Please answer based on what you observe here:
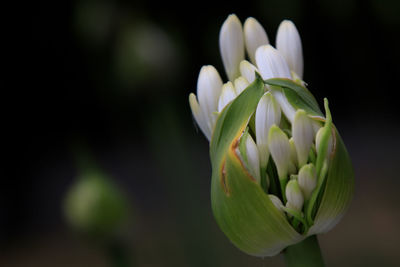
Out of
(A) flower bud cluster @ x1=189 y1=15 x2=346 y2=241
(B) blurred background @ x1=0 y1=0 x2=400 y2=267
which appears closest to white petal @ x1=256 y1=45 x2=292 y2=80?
(A) flower bud cluster @ x1=189 y1=15 x2=346 y2=241

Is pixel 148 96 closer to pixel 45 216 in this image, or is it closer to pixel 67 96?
pixel 67 96

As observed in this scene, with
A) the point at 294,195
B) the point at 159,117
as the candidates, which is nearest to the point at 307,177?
the point at 294,195

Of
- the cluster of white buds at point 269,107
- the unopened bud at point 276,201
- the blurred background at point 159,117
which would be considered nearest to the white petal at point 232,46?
the cluster of white buds at point 269,107

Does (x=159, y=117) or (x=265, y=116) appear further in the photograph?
(x=159, y=117)

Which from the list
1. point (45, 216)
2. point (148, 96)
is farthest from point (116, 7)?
point (45, 216)

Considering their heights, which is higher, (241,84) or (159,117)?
(241,84)

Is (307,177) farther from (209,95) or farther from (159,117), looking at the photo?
(159,117)

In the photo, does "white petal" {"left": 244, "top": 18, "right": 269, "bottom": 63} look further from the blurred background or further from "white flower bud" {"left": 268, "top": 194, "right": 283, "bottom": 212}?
the blurred background
